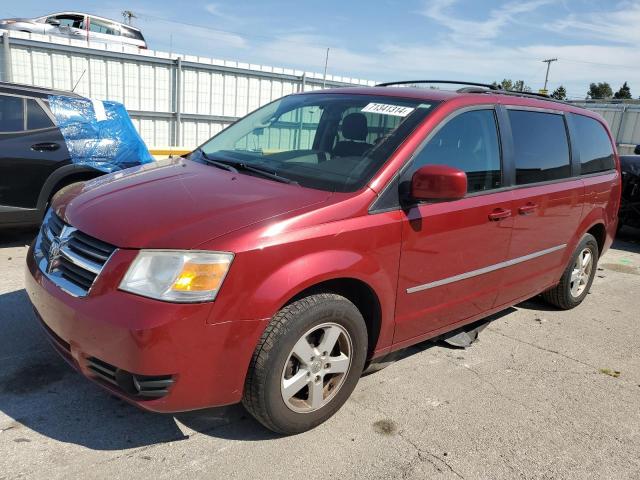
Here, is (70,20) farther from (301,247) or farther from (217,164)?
(301,247)

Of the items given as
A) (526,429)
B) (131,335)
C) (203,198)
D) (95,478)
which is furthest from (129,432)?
(526,429)

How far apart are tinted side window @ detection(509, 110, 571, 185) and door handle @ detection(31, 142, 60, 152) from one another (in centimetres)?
465

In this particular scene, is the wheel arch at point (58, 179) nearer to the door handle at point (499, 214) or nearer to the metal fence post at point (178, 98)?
the door handle at point (499, 214)

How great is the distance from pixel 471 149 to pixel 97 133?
14.6 ft

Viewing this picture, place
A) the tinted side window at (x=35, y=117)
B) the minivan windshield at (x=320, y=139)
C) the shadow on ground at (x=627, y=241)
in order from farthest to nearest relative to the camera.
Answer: the shadow on ground at (x=627, y=241), the tinted side window at (x=35, y=117), the minivan windshield at (x=320, y=139)

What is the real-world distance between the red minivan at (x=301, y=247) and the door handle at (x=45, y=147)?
107 inches

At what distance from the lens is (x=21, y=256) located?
5.44m

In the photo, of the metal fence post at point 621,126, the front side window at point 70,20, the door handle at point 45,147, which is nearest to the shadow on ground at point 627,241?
the door handle at point 45,147

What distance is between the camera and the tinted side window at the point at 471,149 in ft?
10.4

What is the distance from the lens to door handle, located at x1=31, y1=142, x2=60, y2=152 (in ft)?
18.5

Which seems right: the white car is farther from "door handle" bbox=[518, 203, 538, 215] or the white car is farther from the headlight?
the headlight

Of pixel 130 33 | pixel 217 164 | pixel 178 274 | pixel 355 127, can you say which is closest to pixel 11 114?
pixel 217 164

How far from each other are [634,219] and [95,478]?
8744 millimetres

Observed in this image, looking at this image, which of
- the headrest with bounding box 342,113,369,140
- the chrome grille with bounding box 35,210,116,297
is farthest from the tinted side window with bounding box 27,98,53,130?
the headrest with bounding box 342,113,369,140
